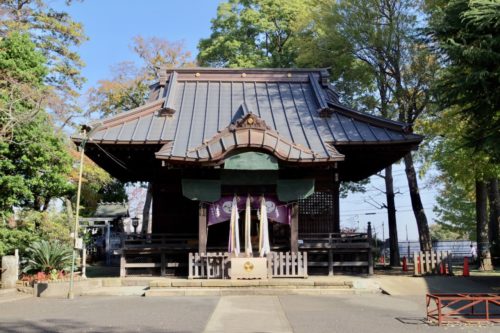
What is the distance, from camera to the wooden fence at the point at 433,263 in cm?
1723

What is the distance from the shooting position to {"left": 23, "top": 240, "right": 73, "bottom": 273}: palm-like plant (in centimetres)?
1528

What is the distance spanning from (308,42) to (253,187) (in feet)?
39.6

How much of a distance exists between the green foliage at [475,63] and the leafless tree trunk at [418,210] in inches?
345

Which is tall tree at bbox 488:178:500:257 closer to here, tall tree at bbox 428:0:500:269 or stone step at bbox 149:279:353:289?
tall tree at bbox 428:0:500:269

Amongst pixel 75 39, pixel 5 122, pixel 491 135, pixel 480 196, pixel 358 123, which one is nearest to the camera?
pixel 491 135

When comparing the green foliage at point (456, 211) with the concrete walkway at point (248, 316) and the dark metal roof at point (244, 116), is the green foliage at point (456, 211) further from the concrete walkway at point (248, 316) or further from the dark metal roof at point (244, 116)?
the concrete walkway at point (248, 316)

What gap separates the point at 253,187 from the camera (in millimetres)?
15719

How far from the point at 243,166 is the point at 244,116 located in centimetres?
162

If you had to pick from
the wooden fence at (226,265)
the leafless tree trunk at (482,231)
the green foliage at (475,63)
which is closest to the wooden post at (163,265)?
the wooden fence at (226,265)

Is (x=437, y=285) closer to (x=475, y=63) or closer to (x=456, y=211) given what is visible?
(x=475, y=63)

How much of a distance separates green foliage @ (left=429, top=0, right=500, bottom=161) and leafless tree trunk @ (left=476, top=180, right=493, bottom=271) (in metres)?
9.62

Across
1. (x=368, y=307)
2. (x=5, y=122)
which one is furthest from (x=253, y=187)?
(x=5, y=122)

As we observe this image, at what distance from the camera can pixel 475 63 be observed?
12461 millimetres

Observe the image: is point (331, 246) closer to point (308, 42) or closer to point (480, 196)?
point (480, 196)
